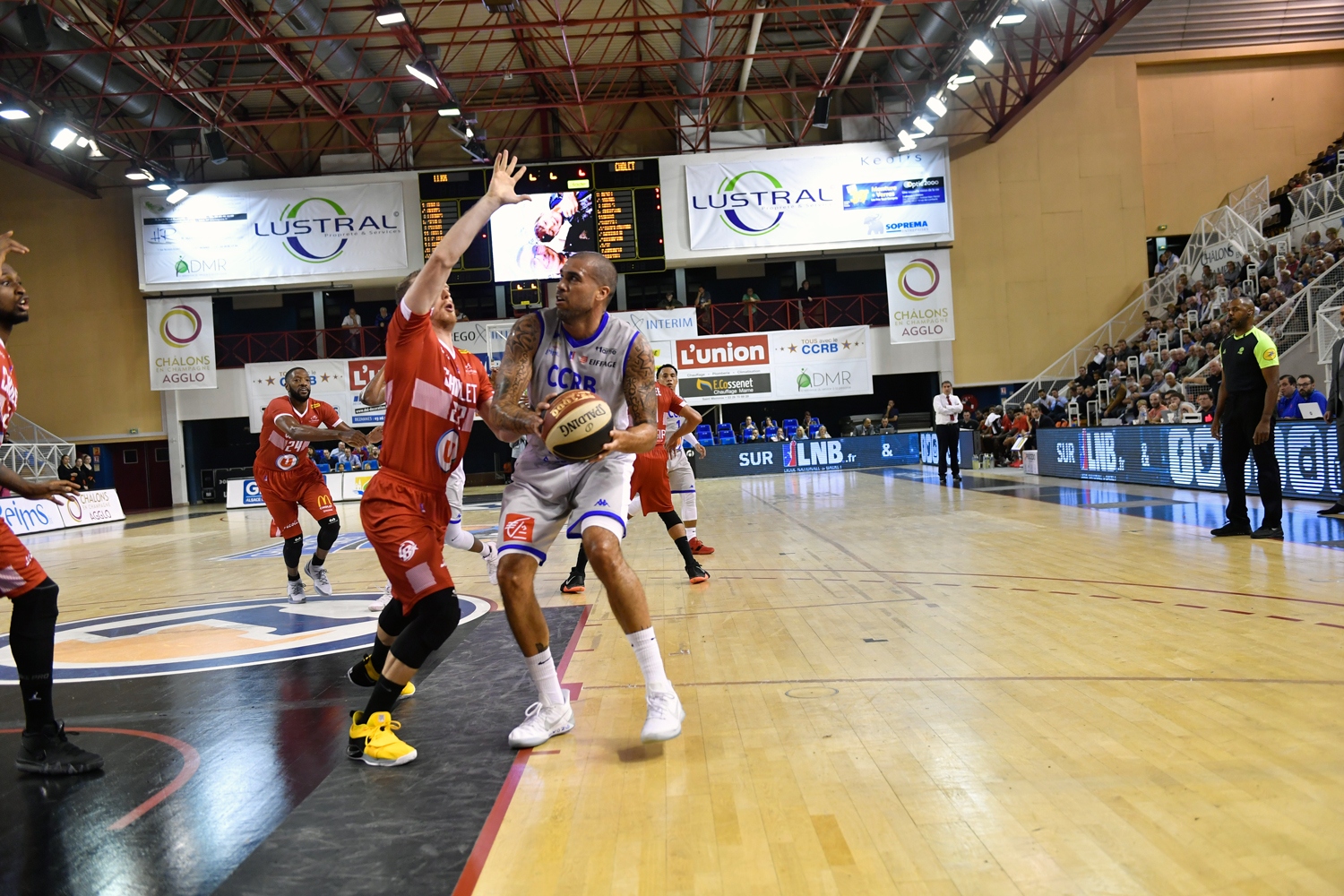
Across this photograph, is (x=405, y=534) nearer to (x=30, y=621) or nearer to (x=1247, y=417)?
(x=30, y=621)

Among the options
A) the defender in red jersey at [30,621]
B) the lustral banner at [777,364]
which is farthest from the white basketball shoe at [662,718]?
the lustral banner at [777,364]

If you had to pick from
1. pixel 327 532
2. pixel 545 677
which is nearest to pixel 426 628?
pixel 545 677

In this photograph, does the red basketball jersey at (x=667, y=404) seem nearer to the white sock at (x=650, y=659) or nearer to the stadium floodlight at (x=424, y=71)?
the white sock at (x=650, y=659)

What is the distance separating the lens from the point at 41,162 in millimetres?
25078

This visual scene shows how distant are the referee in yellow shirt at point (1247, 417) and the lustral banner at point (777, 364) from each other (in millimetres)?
16893

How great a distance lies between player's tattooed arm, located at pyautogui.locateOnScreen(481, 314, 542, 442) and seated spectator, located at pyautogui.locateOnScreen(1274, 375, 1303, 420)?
41.9ft

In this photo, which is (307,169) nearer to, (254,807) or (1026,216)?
(1026,216)

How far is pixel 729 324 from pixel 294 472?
2083 centimetres

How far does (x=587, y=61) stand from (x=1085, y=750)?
1011 inches

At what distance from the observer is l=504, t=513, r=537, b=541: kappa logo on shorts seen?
3.64 meters

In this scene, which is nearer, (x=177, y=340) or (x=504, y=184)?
(x=504, y=184)

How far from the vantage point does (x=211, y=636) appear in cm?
632

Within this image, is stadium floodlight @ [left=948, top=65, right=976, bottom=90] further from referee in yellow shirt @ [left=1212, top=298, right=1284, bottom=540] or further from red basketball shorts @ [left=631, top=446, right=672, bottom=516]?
red basketball shorts @ [left=631, top=446, right=672, bottom=516]

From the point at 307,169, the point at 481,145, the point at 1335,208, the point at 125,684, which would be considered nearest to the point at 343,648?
the point at 125,684
